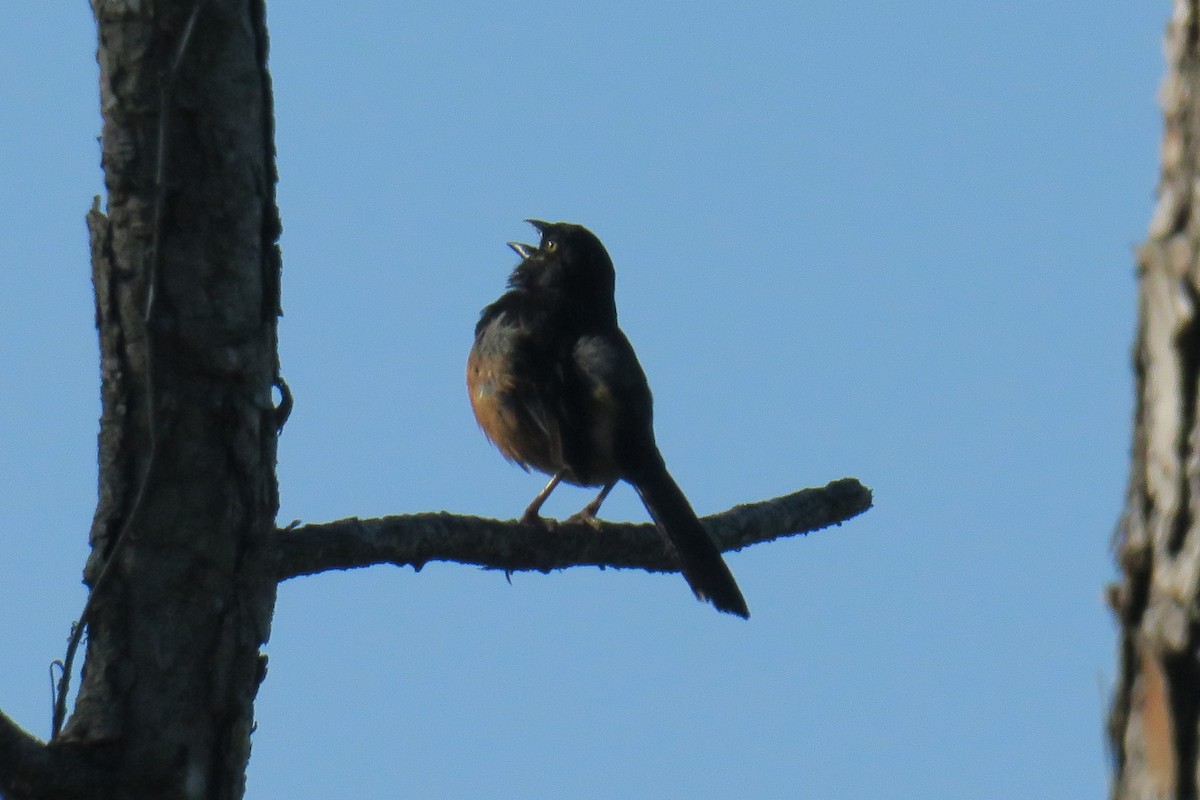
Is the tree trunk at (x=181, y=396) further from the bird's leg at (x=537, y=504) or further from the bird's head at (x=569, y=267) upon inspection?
the bird's head at (x=569, y=267)

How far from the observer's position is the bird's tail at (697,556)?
604cm

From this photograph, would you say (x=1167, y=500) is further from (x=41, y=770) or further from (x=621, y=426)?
(x=621, y=426)

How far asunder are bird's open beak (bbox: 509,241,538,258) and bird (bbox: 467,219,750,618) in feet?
0.80

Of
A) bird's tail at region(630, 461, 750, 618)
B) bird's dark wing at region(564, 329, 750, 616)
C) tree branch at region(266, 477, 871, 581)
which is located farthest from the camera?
bird's dark wing at region(564, 329, 750, 616)

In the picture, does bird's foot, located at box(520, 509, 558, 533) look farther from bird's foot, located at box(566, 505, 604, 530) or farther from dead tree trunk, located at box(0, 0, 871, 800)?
dead tree trunk, located at box(0, 0, 871, 800)

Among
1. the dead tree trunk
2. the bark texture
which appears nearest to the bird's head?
the dead tree trunk

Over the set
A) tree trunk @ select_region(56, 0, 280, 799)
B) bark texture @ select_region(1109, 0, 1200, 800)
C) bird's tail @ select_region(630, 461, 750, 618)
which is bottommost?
bark texture @ select_region(1109, 0, 1200, 800)

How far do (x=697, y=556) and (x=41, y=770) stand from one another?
3.17m

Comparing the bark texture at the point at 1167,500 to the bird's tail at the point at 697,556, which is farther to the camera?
the bird's tail at the point at 697,556

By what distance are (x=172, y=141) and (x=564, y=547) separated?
6.79ft

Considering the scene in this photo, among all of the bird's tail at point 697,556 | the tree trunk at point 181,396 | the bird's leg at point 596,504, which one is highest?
the bird's leg at point 596,504

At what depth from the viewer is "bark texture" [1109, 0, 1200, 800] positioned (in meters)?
1.60

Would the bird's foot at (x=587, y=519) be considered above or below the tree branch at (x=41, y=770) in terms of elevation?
above

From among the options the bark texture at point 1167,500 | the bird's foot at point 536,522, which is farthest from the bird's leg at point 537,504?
the bark texture at point 1167,500
